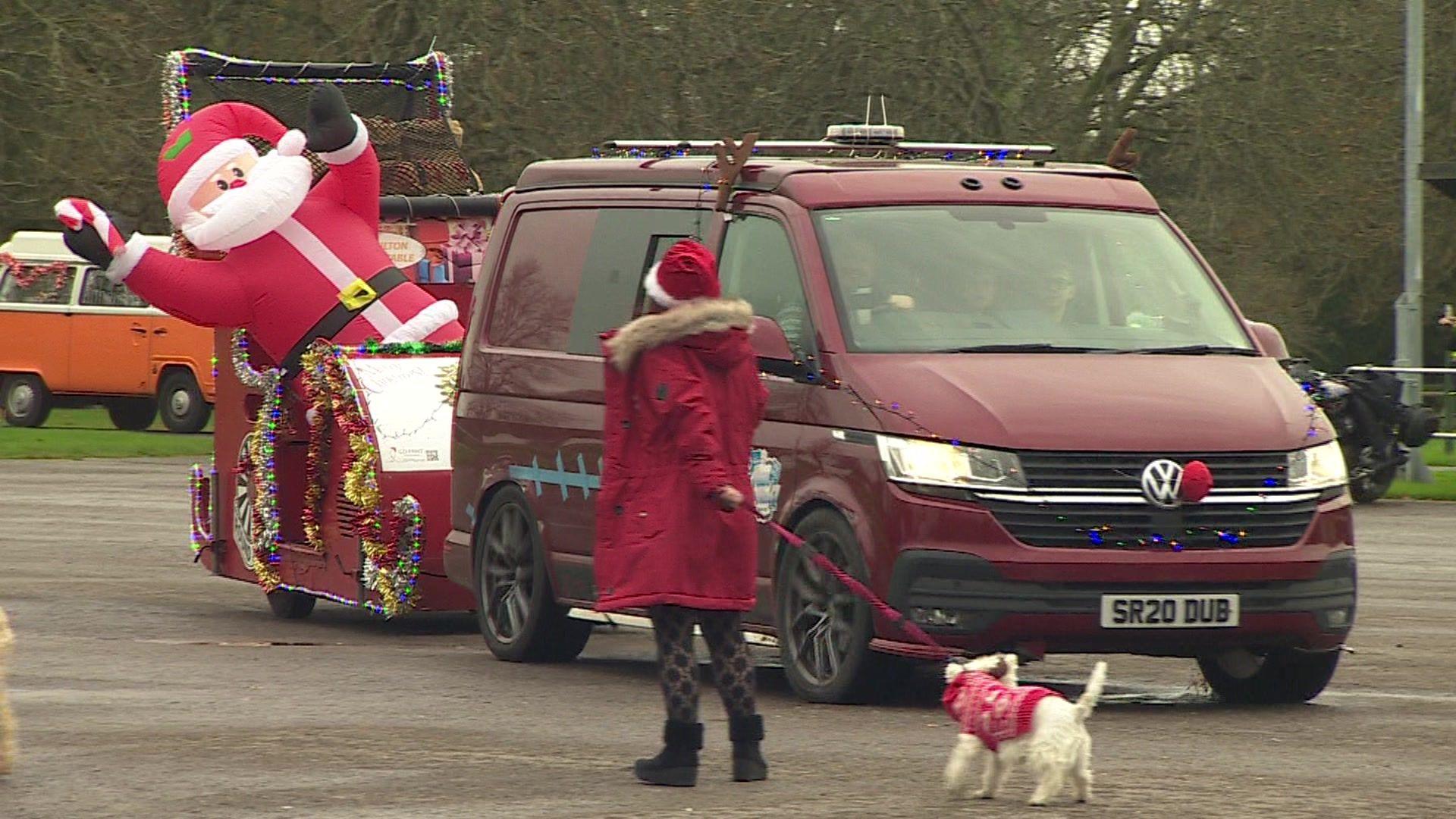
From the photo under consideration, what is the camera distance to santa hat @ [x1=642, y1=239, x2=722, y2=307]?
27.4 ft

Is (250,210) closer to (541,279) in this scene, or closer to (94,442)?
(541,279)

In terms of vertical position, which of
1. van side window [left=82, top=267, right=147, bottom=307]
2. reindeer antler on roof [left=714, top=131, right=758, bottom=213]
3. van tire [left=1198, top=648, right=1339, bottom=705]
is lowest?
van tire [left=1198, top=648, right=1339, bottom=705]

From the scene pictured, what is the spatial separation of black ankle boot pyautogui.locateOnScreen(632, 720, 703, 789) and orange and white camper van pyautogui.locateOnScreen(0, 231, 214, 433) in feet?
94.6

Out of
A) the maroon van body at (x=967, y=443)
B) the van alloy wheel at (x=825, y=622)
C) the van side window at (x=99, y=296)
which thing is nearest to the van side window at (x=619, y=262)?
the maroon van body at (x=967, y=443)

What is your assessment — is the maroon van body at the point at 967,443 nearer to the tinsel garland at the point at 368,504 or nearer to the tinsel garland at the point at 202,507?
the tinsel garland at the point at 368,504

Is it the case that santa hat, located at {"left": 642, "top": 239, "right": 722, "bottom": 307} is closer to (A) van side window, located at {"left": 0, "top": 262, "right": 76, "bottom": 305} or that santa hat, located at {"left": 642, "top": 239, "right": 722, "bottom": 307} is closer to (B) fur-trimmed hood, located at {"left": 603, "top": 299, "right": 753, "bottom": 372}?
(B) fur-trimmed hood, located at {"left": 603, "top": 299, "right": 753, "bottom": 372}

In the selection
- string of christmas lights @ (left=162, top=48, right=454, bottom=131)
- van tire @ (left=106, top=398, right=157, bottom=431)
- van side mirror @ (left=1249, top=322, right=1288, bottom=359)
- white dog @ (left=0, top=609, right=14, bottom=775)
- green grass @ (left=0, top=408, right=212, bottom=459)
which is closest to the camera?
white dog @ (left=0, top=609, right=14, bottom=775)

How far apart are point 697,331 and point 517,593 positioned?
4.07 metres

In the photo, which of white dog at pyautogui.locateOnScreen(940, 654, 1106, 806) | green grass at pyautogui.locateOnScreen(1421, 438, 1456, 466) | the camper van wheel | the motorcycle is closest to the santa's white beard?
the camper van wheel

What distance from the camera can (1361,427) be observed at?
23.7m

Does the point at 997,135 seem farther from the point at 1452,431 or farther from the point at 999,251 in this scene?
the point at 999,251

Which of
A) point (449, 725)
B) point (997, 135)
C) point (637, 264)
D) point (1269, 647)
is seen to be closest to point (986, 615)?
point (1269, 647)

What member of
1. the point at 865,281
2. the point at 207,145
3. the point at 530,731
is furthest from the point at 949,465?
the point at 207,145

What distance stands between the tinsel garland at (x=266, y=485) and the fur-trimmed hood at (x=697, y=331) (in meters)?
6.47
